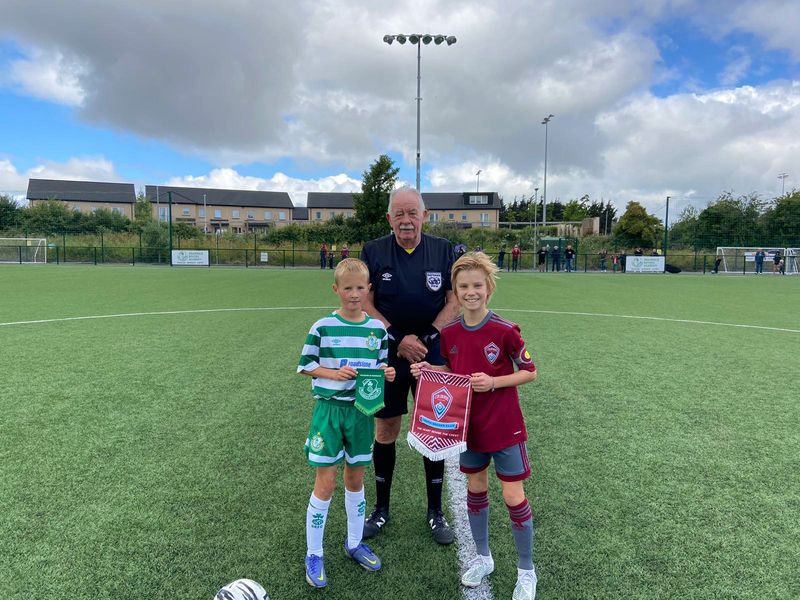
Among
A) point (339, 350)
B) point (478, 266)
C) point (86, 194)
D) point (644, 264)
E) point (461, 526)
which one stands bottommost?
point (461, 526)

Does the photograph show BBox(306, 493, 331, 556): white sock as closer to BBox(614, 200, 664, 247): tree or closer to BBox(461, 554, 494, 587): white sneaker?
BBox(461, 554, 494, 587): white sneaker

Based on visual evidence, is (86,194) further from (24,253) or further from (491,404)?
(491,404)

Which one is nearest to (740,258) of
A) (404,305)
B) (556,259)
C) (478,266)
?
(556,259)

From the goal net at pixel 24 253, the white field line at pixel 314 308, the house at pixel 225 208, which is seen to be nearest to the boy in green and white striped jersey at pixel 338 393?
the white field line at pixel 314 308

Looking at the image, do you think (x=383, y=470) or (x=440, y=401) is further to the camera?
(x=383, y=470)

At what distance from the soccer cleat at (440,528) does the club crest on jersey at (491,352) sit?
3.86ft

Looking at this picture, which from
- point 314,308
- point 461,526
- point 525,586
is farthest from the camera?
point 314,308

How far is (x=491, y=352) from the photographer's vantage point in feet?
8.32

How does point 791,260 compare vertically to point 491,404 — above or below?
above

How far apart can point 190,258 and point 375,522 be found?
37662 mm

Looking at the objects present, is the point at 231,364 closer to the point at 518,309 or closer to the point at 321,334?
the point at 321,334

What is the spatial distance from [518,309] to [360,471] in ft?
35.2

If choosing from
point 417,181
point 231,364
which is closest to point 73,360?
point 231,364

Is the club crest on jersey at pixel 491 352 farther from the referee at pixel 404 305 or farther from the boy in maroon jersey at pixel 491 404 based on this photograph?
the referee at pixel 404 305
